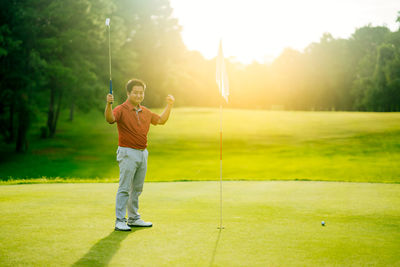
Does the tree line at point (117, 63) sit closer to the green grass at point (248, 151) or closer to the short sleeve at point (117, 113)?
the green grass at point (248, 151)

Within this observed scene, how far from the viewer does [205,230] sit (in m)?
4.67

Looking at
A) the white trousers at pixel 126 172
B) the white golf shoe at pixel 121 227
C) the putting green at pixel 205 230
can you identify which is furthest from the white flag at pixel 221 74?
the white golf shoe at pixel 121 227

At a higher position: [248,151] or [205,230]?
[205,230]

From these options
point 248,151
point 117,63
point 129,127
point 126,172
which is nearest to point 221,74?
point 129,127

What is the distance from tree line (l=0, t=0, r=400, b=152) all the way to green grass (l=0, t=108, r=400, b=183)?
6.41 feet

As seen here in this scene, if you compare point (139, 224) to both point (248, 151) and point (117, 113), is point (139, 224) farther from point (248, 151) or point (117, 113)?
point (248, 151)

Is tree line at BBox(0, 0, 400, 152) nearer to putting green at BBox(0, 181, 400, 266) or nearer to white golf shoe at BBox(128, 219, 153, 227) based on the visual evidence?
putting green at BBox(0, 181, 400, 266)

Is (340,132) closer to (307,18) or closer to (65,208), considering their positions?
(307,18)

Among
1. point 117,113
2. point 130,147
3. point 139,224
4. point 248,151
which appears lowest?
point 248,151

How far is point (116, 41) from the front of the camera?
28.6 m

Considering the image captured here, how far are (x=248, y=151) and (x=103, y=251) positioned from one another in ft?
74.0

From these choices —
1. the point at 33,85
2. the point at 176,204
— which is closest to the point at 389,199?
the point at 176,204

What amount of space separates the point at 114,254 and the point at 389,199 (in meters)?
5.21

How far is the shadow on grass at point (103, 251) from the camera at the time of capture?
3.49m
